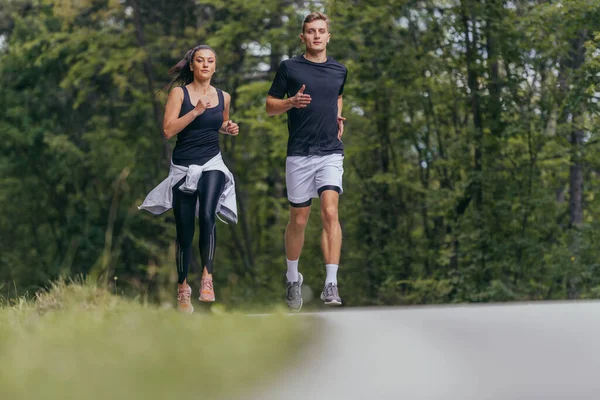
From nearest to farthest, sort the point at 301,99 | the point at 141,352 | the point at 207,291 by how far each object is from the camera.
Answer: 1. the point at 141,352
2. the point at 207,291
3. the point at 301,99

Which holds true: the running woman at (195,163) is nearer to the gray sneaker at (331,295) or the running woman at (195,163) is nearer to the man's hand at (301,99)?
the man's hand at (301,99)

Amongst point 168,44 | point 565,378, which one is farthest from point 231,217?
point 168,44

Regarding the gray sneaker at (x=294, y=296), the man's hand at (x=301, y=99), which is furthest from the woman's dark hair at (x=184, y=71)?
the gray sneaker at (x=294, y=296)

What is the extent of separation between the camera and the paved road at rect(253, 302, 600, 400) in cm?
410

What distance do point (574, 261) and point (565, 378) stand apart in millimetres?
9426

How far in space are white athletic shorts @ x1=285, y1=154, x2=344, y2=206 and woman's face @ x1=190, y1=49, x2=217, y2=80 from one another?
862 millimetres

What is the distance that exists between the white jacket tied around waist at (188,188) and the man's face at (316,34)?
3.43 ft

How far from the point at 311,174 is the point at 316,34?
3.33ft

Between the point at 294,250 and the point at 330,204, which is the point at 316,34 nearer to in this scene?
the point at 330,204

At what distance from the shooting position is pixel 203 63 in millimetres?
7645

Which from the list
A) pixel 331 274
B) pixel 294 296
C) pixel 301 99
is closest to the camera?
pixel 301 99

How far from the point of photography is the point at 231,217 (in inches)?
313

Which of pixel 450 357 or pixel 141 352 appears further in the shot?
pixel 450 357

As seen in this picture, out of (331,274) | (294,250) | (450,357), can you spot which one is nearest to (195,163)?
(294,250)
